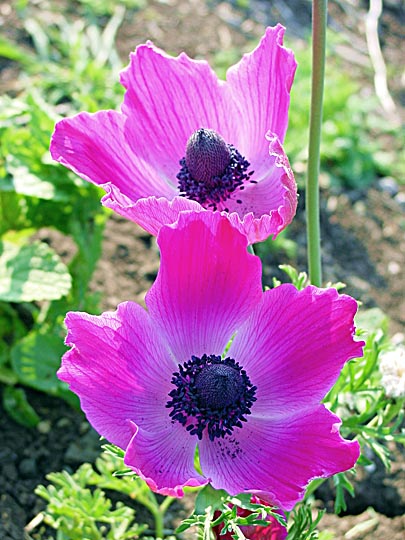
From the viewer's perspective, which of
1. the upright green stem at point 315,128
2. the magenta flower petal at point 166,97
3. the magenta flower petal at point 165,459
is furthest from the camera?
the magenta flower petal at point 166,97

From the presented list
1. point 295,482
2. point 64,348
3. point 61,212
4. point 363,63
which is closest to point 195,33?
point 363,63

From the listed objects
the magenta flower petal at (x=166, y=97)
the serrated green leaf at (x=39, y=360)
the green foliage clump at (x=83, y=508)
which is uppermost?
the magenta flower petal at (x=166, y=97)

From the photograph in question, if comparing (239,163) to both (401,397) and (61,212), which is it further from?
(61,212)

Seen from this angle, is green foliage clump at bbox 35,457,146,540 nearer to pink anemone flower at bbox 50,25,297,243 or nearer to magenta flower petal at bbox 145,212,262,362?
magenta flower petal at bbox 145,212,262,362

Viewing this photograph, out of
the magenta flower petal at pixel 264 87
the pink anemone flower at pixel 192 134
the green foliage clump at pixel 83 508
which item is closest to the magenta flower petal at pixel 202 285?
the pink anemone flower at pixel 192 134

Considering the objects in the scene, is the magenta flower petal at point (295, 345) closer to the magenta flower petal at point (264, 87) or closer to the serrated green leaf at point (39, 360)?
the magenta flower petal at point (264, 87)

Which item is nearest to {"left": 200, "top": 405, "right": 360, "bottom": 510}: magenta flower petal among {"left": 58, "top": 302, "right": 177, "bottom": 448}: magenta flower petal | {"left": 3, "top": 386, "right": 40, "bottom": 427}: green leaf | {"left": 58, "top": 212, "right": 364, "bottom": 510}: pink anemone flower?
{"left": 58, "top": 212, "right": 364, "bottom": 510}: pink anemone flower
